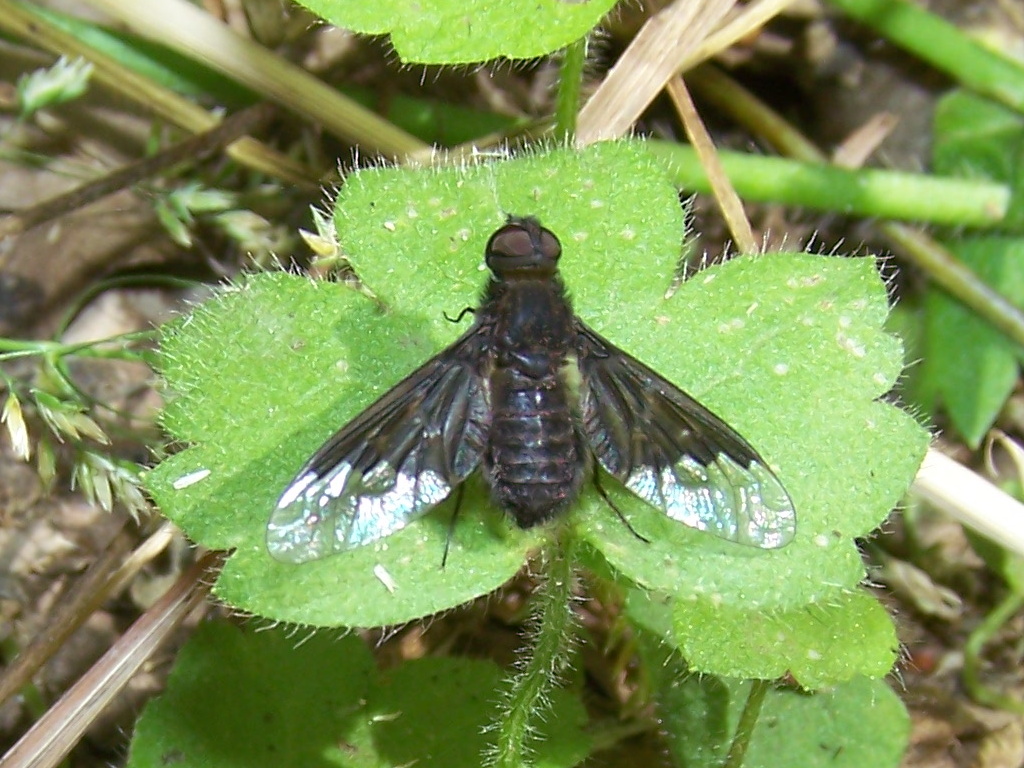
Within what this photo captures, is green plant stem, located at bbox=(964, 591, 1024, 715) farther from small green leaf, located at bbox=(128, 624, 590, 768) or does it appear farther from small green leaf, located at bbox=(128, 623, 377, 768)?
small green leaf, located at bbox=(128, 623, 377, 768)

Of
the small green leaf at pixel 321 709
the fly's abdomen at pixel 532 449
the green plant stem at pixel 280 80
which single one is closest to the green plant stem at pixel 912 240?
the green plant stem at pixel 280 80

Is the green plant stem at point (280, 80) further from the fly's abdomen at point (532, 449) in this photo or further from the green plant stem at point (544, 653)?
the green plant stem at point (544, 653)

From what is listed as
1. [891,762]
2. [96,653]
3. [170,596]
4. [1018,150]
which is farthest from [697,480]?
[1018,150]

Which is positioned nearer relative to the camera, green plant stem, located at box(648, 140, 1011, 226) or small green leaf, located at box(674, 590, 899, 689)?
small green leaf, located at box(674, 590, 899, 689)

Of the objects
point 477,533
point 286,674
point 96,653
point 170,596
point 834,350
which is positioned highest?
point 834,350

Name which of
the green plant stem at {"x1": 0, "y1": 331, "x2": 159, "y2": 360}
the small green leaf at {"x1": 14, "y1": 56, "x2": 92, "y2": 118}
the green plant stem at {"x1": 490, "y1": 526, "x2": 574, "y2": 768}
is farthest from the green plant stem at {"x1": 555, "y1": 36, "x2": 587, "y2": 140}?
the small green leaf at {"x1": 14, "y1": 56, "x2": 92, "y2": 118}

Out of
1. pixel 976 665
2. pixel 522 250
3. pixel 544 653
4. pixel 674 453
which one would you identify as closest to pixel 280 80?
pixel 522 250

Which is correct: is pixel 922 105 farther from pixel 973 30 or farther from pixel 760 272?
pixel 760 272

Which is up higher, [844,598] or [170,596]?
[844,598]
